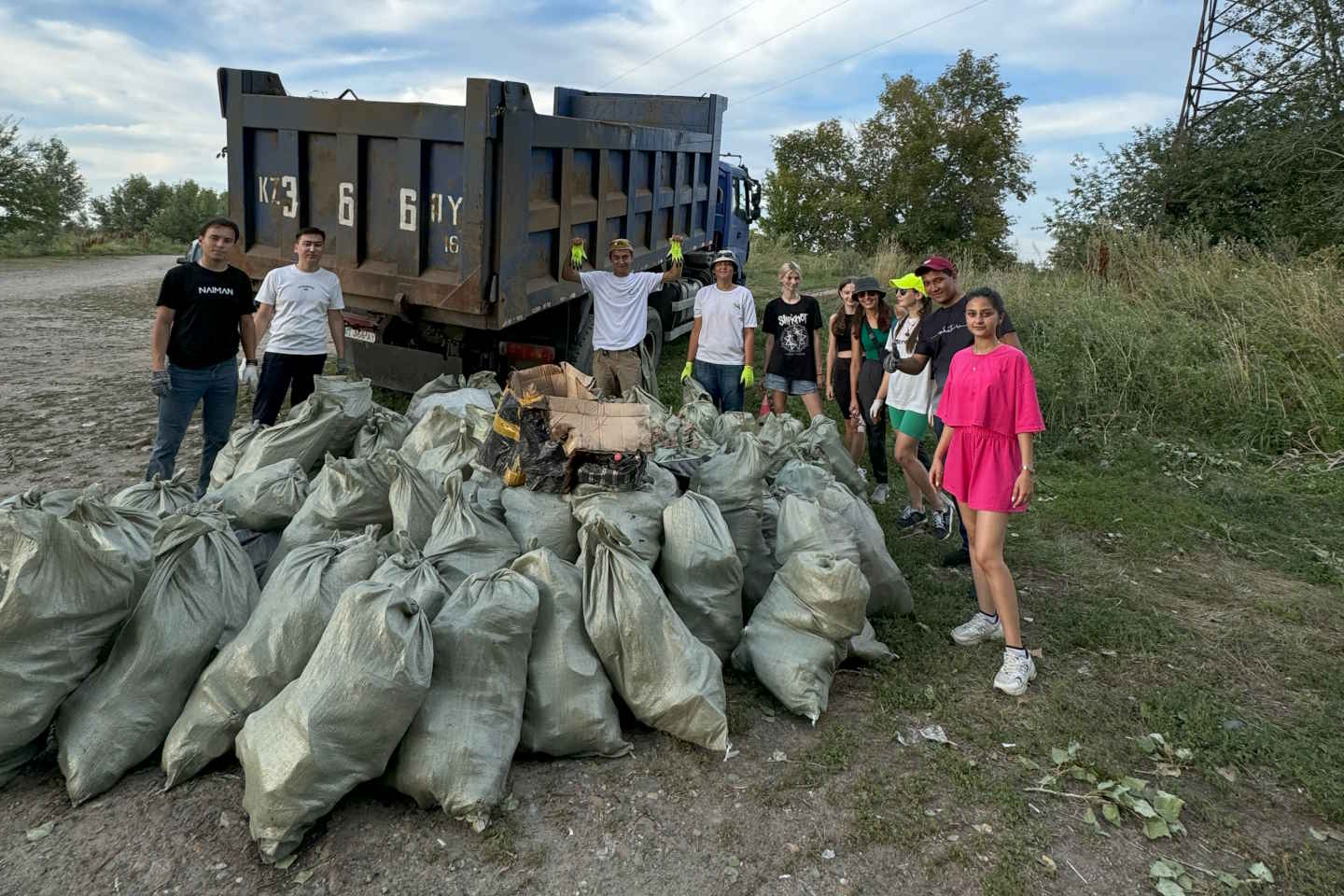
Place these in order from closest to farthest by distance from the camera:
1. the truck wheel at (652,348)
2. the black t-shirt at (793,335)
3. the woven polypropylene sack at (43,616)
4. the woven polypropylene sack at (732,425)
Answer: the woven polypropylene sack at (43,616) < the woven polypropylene sack at (732,425) < the black t-shirt at (793,335) < the truck wheel at (652,348)

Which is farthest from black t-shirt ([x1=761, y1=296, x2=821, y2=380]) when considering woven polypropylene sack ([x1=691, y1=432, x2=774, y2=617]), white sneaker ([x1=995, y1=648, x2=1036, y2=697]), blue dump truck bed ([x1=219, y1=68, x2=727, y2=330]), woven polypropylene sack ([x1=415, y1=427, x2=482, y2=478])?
white sneaker ([x1=995, y1=648, x2=1036, y2=697])

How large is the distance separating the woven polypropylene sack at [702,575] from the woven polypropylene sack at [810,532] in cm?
31

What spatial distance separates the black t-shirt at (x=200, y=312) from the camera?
4.45 meters

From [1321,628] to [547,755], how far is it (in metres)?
3.52

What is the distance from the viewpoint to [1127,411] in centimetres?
711

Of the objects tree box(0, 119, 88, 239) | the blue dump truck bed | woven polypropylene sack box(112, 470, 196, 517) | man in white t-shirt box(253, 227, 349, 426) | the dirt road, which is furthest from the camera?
tree box(0, 119, 88, 239)

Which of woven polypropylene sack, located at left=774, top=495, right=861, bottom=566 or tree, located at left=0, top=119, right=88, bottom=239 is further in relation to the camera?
tree, located at left=0, top=119, right=88, bottom=239

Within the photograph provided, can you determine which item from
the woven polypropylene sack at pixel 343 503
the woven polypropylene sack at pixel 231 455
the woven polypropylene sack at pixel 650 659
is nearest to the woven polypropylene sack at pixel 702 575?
the woven polypropylene sack at pixel 650 659

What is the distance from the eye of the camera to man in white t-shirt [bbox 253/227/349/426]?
16.3 ft

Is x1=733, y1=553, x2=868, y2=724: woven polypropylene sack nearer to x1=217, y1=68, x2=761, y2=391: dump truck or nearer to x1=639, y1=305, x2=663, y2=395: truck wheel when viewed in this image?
x1=217, y1=68, x2=761, y2=391: dump truck

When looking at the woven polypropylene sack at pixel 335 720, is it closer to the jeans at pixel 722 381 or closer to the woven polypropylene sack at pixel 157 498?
the woven polypropylene sack at pixel 157 498

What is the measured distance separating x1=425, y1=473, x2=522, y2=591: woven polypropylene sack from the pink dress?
68.3 inches

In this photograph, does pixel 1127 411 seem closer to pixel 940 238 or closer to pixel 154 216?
pixel 940 238

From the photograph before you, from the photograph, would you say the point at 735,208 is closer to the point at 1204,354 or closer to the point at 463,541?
the point at 1204,354
